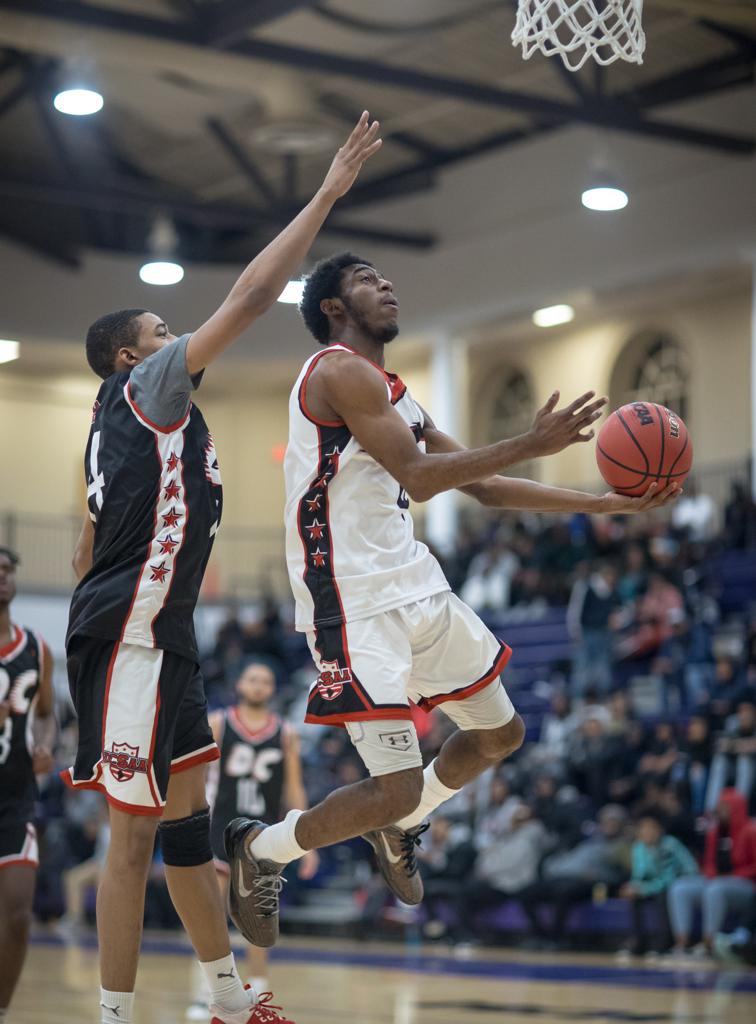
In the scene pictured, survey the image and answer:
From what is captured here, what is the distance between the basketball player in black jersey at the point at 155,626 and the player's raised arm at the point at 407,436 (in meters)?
0.41

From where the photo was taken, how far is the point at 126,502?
4688mm

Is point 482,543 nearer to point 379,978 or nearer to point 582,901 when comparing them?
point 582,901

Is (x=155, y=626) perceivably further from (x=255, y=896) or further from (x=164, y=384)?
(x=255, y=896)

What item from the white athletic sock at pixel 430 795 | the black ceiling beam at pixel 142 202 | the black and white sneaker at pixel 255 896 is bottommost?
the black and white sneaker at pixel 255 896

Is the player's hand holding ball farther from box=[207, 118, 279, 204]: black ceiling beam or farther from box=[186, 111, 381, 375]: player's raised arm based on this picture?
box=[207, 118, 279, 204]: black ceiling beam

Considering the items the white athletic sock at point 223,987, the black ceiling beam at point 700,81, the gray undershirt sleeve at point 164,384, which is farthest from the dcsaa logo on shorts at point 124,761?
the black ceiling beam at point 700,81

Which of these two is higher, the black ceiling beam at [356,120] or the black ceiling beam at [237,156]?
the black ceiling beam at [356,120]

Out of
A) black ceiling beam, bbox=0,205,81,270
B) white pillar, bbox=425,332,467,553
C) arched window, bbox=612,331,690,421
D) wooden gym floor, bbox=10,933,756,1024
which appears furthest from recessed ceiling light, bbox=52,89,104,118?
arched window, bbox=612,331,690,421

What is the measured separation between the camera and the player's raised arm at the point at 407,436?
14.8ft

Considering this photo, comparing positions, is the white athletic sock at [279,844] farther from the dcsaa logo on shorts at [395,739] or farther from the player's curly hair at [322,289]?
the player's curly hair at [322,289]

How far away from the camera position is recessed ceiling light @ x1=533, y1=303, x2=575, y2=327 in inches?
909

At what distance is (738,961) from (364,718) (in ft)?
24.6

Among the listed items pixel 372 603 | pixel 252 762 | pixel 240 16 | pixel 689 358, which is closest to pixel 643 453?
pixel 372 603

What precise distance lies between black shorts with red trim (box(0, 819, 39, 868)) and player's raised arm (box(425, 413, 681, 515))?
212 cm
